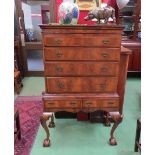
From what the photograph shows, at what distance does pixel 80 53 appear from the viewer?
1.79 meters

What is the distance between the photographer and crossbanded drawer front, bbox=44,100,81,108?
75.9 inches

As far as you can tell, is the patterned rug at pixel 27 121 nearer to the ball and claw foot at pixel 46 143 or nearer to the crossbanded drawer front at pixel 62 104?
the ball and claw foot at pixel 46 143

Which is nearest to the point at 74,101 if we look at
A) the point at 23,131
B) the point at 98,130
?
the point at 98,130

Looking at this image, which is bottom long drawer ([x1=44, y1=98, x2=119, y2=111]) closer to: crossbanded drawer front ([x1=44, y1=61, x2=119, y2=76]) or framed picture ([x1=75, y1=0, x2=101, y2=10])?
crossbanded drawer front ([x1=44, y1=61, x2=119, y2=76])

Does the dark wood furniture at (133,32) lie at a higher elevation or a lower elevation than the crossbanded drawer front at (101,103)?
higher

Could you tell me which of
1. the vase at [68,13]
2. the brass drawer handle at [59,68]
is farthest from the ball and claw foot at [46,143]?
the vase at [68,13]

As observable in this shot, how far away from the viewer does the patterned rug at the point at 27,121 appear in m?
2.09

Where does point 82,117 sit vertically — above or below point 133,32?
below

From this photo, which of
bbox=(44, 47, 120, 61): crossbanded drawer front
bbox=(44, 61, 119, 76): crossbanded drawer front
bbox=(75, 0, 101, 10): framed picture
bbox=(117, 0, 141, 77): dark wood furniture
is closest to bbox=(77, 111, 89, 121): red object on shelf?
bbox=(44, 61, 119, 76): crossbanded drawer front

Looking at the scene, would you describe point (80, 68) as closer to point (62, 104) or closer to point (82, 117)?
point (62, 104)

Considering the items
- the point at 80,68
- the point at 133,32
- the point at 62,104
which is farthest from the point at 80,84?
the point at 133,32

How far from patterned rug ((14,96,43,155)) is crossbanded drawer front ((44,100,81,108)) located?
56 centimetres

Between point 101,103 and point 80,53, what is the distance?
563 millimetres
